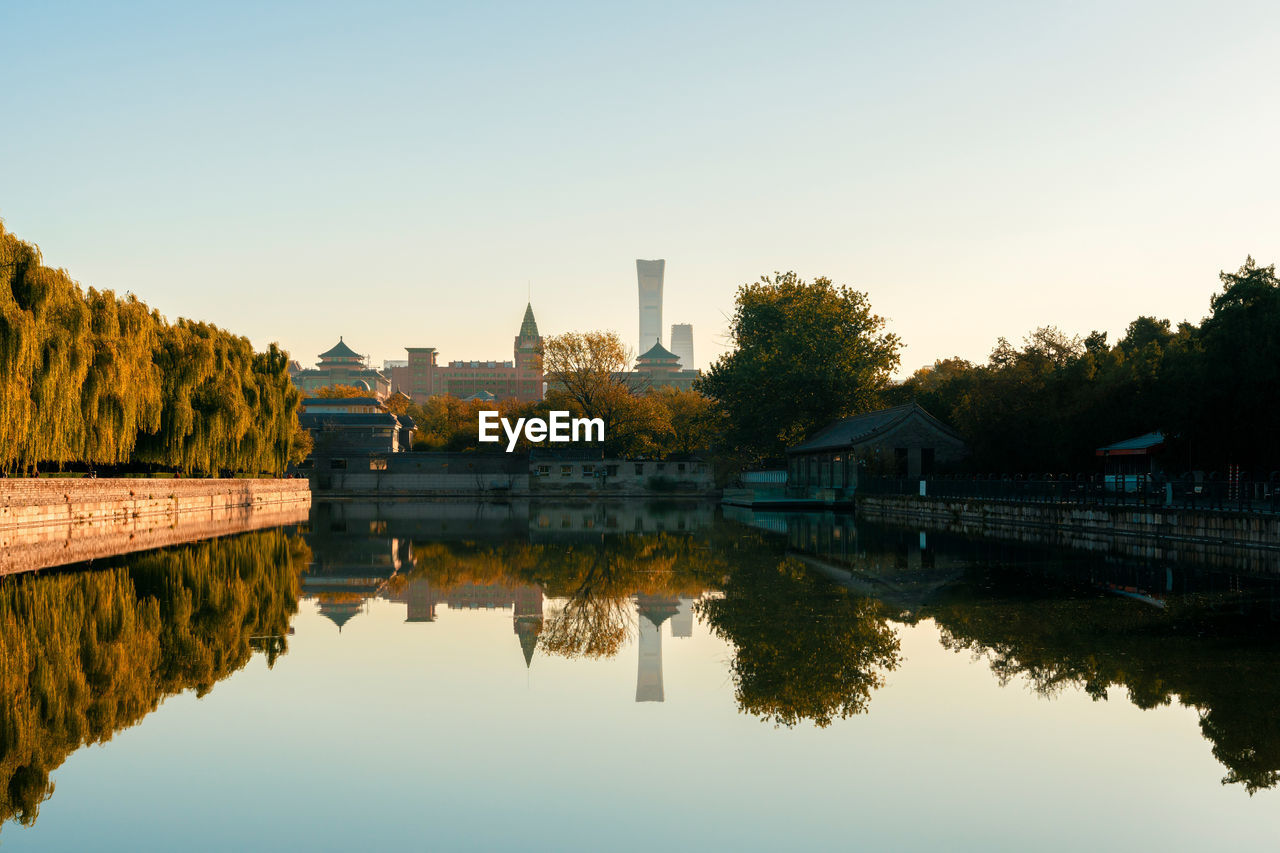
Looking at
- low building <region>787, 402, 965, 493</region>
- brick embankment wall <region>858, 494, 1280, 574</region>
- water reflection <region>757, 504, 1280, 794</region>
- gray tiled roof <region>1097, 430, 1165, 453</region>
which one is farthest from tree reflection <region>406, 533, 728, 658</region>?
low building <region>787, 402, 965, 493</region>

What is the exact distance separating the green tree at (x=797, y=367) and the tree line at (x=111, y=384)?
29.9 metres

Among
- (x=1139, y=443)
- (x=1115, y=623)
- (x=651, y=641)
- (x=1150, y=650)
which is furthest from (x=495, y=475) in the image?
(x=1150, y=650)

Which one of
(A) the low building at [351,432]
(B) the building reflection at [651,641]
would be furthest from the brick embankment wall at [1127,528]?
(A) the low building at [351,432]

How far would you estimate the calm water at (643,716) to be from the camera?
682cm

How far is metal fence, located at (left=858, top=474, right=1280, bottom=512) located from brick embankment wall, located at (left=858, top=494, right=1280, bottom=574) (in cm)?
41

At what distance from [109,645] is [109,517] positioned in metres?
27.9

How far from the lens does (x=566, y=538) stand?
3684 centimetres

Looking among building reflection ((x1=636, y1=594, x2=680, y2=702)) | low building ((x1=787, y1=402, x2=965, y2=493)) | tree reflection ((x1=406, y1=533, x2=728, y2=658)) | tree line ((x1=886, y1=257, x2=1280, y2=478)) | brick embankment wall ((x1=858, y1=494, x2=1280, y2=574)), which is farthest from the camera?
low building ((x1=787, y1=402, x2=965, y2=493))

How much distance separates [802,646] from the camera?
1300cm

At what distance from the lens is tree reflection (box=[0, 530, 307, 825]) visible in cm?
879

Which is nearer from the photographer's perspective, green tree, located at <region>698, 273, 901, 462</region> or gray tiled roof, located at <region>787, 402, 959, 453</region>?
gray tiled roof, located at <region>787, 402, 959, 453</region>

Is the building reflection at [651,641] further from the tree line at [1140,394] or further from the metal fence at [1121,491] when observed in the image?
the tree line at [1140,394]

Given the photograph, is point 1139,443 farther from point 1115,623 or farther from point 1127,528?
point 1115,623

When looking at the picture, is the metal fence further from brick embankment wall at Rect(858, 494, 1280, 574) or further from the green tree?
the green tree
